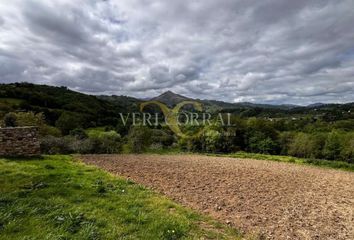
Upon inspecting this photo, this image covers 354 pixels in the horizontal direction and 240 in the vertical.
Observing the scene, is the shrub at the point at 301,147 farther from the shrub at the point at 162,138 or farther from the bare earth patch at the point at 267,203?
the bare earth patch at the point at 267,203

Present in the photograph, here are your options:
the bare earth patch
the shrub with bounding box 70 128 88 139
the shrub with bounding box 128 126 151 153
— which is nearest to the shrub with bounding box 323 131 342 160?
the shrub with bounding box 128 126 151 153

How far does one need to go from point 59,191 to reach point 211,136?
32.3 metres

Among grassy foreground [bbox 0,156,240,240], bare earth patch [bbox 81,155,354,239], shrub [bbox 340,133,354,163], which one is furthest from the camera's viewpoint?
shrub [bbox 340,133,354,163]

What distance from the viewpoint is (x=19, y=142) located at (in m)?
14.3

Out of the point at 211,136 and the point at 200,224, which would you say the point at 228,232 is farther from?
the point at 211,136

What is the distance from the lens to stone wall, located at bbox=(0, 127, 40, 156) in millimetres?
13844

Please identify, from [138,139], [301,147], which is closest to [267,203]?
[138,139]

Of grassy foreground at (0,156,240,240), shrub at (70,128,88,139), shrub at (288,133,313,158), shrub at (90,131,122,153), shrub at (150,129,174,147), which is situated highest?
grassy foreground at (0,156,240,240)

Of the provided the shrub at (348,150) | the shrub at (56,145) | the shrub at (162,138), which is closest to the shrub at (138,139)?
the shrub at (162,138)

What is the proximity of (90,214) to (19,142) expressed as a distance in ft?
36.3

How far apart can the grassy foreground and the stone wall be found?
606 cm

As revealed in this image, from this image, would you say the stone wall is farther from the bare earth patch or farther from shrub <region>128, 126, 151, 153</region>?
shrub <region>128, 126, 151, 153</region>

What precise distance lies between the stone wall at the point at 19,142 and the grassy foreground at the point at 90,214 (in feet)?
19.9

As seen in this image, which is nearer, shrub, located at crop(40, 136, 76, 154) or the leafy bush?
shrub, located at crop(40, 136, 76, 154)
